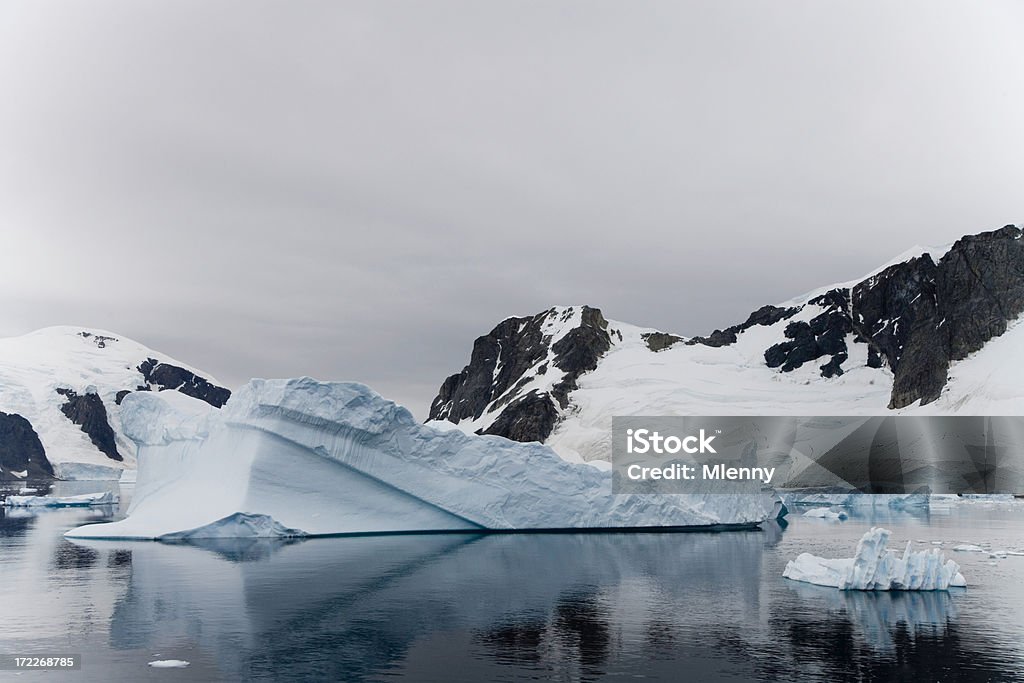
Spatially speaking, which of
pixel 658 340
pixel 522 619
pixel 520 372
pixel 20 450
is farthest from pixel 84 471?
pixel 522 619

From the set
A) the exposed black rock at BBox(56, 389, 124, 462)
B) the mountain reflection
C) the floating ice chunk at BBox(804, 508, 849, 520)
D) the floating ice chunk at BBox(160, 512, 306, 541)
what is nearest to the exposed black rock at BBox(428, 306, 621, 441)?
the floating ice chunk at BBox(804, 508, 849, 520)

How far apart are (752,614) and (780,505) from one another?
3140 cm

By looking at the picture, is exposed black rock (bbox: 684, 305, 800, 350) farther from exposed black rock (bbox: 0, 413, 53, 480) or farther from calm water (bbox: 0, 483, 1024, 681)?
exposed black rock (bbox: 0, 413, 53, 480)

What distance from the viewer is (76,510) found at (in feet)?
218

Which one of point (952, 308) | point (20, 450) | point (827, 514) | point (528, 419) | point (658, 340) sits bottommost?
point (827, 514)

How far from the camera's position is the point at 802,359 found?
121688 millimetres

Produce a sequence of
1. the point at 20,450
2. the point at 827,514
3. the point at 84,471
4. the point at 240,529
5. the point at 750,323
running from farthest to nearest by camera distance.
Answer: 1. the point at 84,471
2. the point at 20,450
3. the point at 750,323
4. the point at 827,514
5. the point at 240,529

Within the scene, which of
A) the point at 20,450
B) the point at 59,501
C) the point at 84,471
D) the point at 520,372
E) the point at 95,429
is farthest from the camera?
the point at 95,429

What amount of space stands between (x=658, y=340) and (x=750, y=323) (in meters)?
15.3

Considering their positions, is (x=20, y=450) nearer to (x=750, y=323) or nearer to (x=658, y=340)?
(x=658, y=340)

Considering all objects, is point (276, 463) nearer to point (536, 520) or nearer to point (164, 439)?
point (164, 439)

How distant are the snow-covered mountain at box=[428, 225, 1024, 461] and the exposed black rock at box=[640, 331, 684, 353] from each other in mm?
291

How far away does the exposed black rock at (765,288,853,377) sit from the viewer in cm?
12169

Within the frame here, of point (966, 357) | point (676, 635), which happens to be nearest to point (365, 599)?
point (676, 635)
